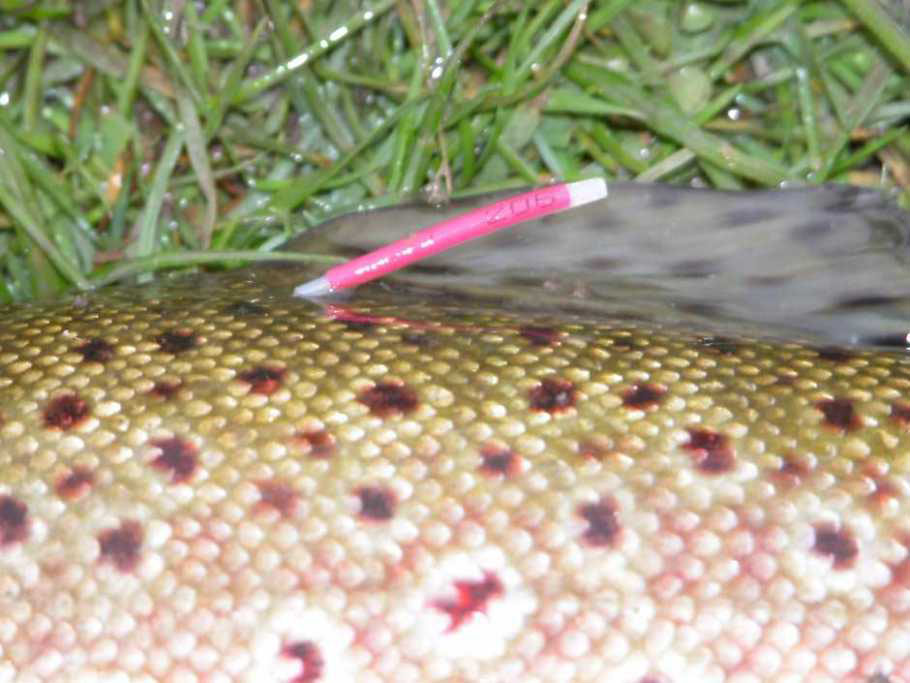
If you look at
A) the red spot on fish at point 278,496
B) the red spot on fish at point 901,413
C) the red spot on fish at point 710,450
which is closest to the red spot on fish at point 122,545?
the red spot on fish at point 278,496

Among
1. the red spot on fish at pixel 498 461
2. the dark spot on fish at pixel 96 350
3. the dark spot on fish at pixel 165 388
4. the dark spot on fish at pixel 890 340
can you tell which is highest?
the dark spot on fish at pixel 96 350

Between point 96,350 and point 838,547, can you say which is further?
point 96,350

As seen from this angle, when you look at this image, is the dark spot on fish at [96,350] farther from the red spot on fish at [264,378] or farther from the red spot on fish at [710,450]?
the red spot on fish at [710,450]

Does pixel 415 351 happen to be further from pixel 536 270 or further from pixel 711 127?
pixel 711 127

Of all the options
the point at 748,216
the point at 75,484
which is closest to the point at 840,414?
the point at 748,216

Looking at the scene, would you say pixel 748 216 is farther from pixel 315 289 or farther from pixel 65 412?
pixel 65 412

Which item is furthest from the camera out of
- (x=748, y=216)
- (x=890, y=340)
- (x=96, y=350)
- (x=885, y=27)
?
(x=885, y=27)

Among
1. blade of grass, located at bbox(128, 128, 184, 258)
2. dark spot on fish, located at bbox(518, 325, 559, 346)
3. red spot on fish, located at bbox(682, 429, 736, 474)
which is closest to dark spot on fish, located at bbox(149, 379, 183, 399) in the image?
dark spot on fish, located at bbox(518, 325, 559, 346)

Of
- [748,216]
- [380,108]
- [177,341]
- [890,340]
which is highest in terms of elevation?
[177,341]
